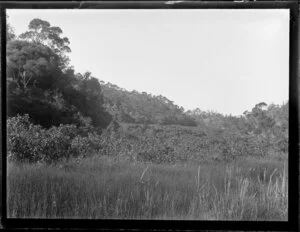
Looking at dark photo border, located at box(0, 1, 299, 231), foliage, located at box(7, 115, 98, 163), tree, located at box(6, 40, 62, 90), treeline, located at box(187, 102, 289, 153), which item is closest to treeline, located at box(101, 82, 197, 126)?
treeline, located at box(187, 102, 289, 153)

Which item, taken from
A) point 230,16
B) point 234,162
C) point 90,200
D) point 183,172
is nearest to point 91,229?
point 90,200

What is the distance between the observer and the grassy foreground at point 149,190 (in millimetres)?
3049

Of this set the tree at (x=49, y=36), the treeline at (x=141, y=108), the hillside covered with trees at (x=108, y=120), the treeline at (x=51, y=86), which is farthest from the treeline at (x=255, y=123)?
the tree at (x=49, y=36)

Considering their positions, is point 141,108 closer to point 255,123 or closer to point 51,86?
point 51,86

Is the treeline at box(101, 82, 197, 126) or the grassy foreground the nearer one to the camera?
the grassy foreground

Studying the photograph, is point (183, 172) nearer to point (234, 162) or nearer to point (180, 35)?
point (234, 162)

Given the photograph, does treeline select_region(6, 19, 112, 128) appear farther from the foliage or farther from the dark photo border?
the dark photo border

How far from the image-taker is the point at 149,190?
3.13m

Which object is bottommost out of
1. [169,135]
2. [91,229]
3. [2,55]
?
[91,229]

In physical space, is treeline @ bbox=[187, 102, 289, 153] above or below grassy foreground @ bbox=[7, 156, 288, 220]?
above

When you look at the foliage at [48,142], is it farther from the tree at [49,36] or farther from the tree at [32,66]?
the tree at [49,36]

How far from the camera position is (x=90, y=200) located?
3.08 meters

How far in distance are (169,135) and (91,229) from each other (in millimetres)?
819

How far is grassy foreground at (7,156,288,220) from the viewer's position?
3049 millimetres
